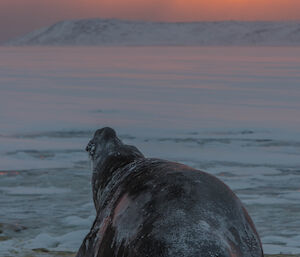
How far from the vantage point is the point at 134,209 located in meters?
3.05

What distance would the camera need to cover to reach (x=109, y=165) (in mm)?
4023

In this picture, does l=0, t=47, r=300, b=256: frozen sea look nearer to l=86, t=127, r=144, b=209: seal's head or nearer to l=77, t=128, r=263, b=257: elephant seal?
l=86, t=127, r=144, b=209: seal's head

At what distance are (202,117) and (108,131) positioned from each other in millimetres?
15053

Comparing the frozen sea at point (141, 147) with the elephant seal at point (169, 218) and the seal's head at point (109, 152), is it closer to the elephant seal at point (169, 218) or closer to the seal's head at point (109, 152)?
the seal's head at point (109, 152)

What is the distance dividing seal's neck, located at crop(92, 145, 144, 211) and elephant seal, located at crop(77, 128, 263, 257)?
34 cm

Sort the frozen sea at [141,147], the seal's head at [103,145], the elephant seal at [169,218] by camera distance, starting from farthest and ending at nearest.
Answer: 1. the frozen sea at [141,147]
2. the seal's head at [103,145]
3. the elephant seal at [169,218]

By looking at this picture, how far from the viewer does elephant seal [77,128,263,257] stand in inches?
105

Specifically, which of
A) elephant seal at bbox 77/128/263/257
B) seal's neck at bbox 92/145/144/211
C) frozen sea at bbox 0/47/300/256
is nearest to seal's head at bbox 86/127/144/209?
seal's neck at bbox 92/145/144/211

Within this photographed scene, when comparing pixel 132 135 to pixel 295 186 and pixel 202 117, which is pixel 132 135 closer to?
pixel 202 117

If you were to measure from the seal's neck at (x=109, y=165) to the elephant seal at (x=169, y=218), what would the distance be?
1.12 feet

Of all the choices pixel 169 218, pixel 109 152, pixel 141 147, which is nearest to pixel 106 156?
pixel 109 152

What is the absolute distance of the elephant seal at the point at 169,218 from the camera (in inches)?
105

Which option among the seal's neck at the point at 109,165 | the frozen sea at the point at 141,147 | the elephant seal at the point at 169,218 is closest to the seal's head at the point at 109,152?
the seal's neck at the point at 109,165

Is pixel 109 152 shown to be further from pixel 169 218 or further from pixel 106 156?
pixel 169 218
